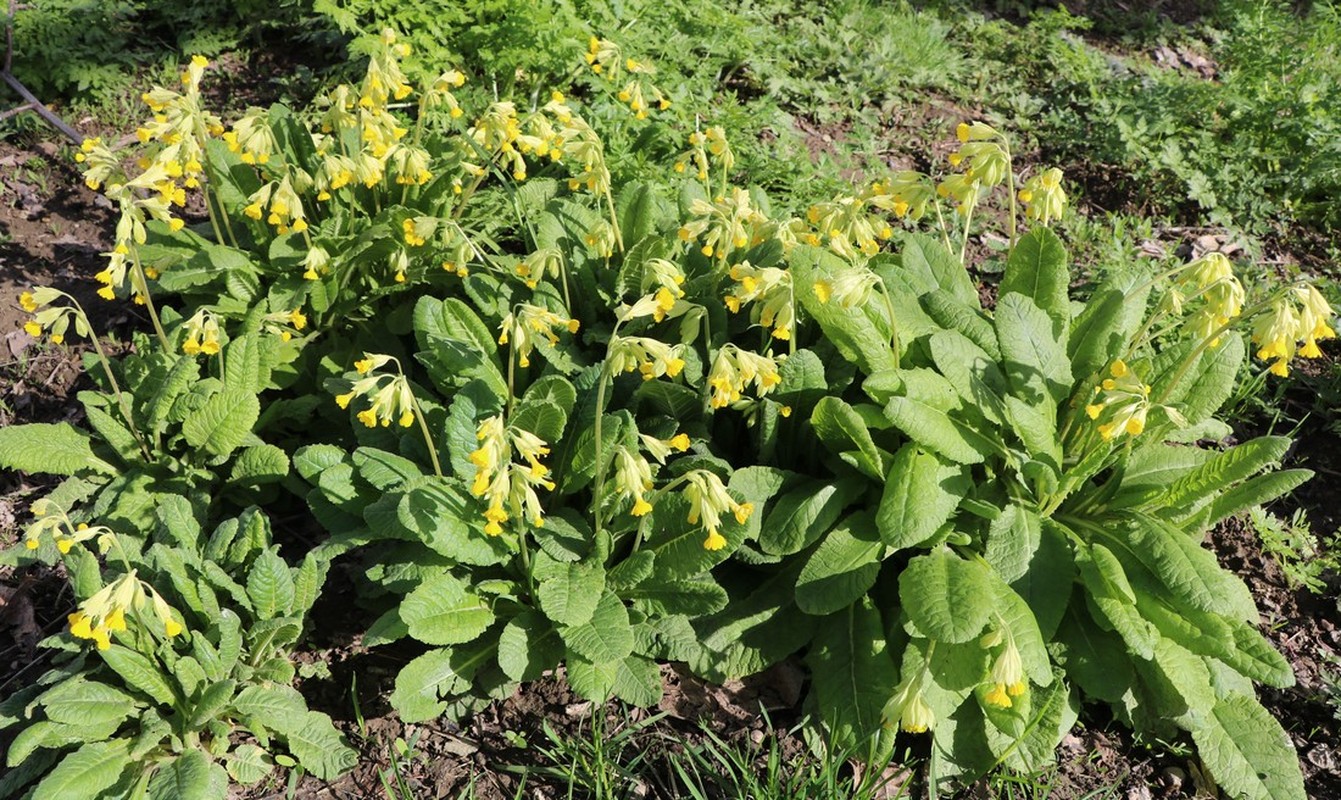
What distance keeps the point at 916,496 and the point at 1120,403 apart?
0.78 metres

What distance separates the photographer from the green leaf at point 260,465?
3654 mm

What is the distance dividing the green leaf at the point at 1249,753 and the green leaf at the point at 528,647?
6.54 feet

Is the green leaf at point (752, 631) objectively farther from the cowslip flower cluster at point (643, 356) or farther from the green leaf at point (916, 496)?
the cowslip flower cluster at point (643, 356)

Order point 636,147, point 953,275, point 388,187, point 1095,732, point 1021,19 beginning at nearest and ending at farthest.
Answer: point 1095,732 → point 953,275 → point 388,187 → point 636,147 → point 1021,19

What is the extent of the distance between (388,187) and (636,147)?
1.18 m

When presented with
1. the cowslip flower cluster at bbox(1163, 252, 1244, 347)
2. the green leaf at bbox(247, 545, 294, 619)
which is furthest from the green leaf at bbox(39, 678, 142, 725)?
the cowslip flower cluster at bbox(1163, 252, 1244, 347)

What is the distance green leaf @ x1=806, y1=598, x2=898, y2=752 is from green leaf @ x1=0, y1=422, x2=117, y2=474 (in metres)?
2.51

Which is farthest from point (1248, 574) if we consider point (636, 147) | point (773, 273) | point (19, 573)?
point (19, 573)

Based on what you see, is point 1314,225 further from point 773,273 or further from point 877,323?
point 773,273

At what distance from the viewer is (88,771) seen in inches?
115

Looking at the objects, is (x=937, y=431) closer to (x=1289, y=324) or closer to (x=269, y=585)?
(x=1289, y=324)

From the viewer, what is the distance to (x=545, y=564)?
334 centimetres

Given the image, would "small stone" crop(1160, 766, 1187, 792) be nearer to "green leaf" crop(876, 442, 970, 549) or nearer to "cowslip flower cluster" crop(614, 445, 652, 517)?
"green leaf" crop(876, 442, 970, 549)

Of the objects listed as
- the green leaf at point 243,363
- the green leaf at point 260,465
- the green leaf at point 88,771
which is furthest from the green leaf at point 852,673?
the green leaf at point 243,363
